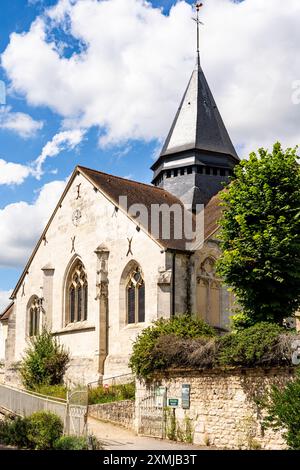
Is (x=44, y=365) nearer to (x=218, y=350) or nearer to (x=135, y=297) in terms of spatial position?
(x=135, y=297)

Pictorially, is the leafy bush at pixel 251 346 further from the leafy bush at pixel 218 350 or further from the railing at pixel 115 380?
the railing at pixel 115 380

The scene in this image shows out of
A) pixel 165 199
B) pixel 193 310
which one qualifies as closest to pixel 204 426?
pixel 193 310

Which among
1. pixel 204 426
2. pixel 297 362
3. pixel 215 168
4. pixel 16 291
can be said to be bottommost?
pixel 204 426

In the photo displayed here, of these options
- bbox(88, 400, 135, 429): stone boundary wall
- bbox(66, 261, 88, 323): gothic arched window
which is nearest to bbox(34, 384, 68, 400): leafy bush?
bbox(88, 400, 135, 429): stone boundary wall

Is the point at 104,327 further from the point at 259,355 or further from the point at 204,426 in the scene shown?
the point at 259,355

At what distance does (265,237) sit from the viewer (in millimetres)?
19047

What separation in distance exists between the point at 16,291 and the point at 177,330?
54.6ft

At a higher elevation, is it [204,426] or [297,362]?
[297,362]

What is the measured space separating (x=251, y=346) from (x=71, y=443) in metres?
→ 5.02

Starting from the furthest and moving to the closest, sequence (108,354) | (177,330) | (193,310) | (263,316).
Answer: (108,354) < (193,310) < (177,330) < (263,316)

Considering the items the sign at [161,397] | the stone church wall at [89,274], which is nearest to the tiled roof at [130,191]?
the stone church wall at [89,274]

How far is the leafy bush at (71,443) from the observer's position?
47.0 ft

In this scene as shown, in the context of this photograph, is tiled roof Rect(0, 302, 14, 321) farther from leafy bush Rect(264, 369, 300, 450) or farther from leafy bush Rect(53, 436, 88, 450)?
leafy bush Rect(264, 369, 300, 450)

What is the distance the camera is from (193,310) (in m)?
25.5
